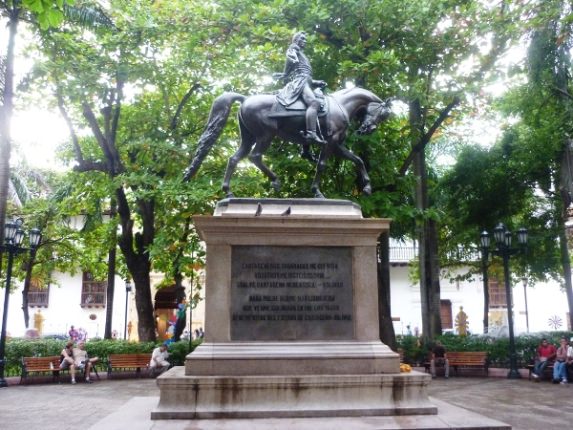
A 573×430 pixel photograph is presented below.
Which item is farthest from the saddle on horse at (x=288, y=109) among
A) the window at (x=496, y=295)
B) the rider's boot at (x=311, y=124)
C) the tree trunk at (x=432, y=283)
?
the window at (x=496, y=295)

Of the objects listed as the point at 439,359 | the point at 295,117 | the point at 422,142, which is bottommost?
the point at 439,359

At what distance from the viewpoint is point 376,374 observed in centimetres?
770

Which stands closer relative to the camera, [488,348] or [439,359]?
[439,359]

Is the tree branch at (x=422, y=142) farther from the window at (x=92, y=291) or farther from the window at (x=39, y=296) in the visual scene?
the window at (x=39, y=296)

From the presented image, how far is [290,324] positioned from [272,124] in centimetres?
313

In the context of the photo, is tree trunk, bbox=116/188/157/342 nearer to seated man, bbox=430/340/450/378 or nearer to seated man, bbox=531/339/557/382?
seated man, bbox=430/340/450/378

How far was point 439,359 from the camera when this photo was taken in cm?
1892

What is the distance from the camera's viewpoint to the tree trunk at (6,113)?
19.3m

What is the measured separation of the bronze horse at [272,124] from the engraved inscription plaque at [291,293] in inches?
47.9

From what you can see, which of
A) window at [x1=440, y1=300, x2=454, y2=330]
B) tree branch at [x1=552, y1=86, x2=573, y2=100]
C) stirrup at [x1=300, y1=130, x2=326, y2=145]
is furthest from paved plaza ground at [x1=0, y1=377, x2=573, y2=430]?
window at [x1=440, y1=300, x2=454, y2=330]

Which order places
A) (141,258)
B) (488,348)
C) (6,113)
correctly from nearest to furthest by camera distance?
(6,113) < (488,348) < (141,258)

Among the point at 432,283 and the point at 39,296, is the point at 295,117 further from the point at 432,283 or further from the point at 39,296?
the point at 39,296

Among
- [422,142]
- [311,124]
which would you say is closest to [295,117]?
[311,124]

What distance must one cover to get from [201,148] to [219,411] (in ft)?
13.0
